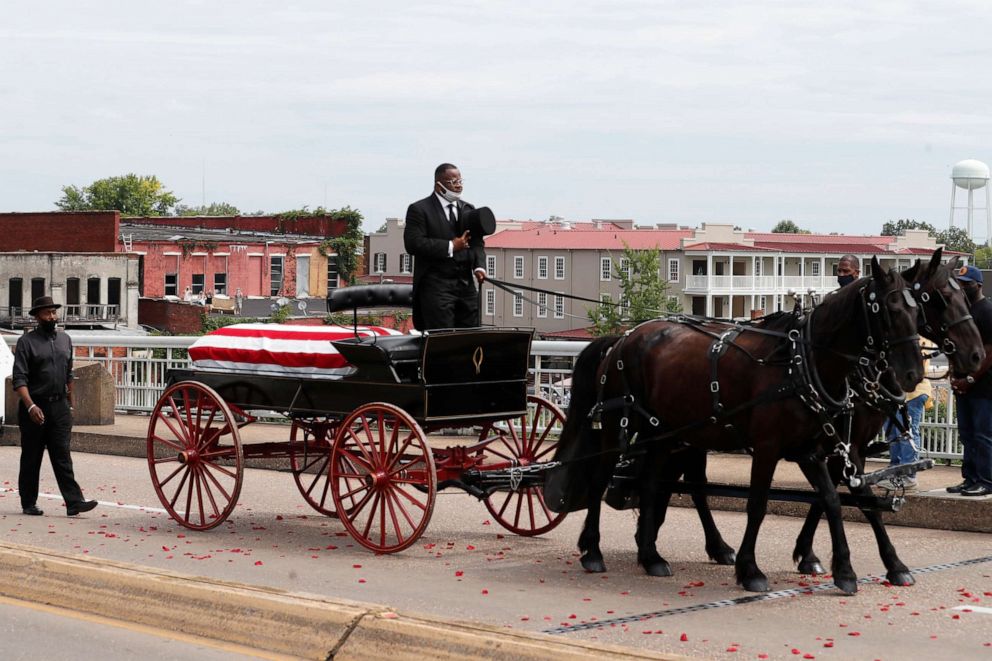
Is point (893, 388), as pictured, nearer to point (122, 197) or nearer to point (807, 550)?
point (807, 550)

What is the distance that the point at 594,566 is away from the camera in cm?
998

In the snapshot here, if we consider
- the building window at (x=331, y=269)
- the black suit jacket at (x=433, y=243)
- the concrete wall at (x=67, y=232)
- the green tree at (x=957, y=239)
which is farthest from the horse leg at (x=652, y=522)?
the green tree at (x=957, y=239)

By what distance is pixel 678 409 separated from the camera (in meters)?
9.68

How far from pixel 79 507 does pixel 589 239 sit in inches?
3806

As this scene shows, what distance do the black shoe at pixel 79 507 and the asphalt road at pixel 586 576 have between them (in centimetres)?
11

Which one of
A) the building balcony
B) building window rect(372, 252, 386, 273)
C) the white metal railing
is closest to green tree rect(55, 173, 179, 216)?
building window rect(372, 252, 386, 273)

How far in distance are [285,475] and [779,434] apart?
806 centimetres

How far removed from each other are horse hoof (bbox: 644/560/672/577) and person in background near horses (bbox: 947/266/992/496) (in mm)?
3196

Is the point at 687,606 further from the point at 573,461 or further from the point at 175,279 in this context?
the point at 175,279

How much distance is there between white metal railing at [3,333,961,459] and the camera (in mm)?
13734

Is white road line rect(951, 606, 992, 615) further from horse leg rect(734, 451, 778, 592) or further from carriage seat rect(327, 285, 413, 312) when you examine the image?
carriage seat rect(327, 285, 413, 312)

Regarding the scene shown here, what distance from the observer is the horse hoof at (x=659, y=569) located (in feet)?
32.0

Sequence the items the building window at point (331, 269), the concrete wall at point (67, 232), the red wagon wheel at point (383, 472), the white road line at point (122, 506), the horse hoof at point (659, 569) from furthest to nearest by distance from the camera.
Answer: the building window at point (331, 269) → the concrete wall at point (67, 232) → the white road line at point (122, 506) → the red wagon wheel at point (383, 472) → the horse hoof at point (659, 569)

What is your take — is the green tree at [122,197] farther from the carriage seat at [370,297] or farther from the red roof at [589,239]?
the carriage seat at [370,297]
